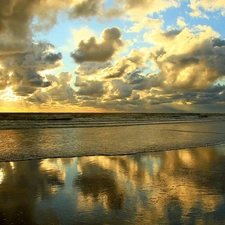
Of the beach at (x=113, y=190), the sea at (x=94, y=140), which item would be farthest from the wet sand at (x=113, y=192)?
the sea at (x=94, y=140)

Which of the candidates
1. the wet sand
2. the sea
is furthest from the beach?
the sea

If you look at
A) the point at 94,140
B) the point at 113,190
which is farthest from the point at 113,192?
the point at 94,140

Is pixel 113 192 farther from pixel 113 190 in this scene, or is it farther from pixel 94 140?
pixel 94 140

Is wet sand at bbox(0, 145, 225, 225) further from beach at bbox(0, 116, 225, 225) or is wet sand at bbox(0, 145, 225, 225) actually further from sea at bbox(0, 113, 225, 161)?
sea at bbox(0, 113, 225, 161)

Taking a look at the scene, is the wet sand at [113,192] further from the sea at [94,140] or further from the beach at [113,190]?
the sea at [94,140]

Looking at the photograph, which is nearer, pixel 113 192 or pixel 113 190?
pixel 113 192

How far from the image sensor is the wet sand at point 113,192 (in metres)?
6.34

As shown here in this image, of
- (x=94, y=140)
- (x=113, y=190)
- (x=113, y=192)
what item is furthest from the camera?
(x=94, y=140)

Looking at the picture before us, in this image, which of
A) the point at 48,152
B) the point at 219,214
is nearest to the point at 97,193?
the point at 219,214

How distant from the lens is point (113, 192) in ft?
27.4

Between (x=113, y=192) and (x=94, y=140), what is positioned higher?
(x=94, y=140)

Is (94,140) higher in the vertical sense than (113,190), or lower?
higher

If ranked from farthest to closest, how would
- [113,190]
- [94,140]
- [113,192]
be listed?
[94,140], [113,190], [113,192]

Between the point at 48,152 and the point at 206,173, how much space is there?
33.4ft
